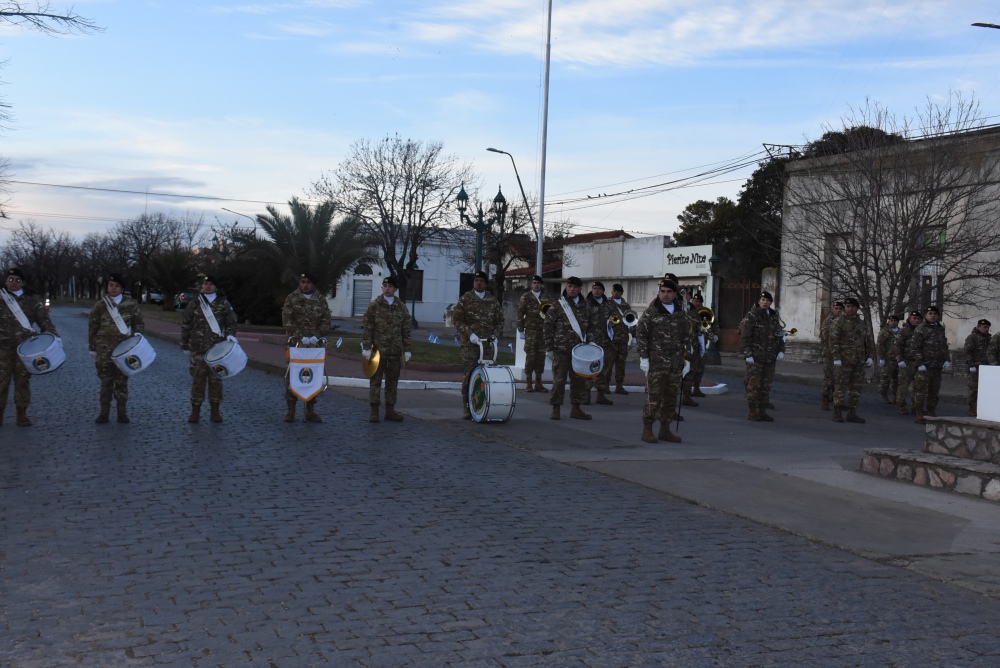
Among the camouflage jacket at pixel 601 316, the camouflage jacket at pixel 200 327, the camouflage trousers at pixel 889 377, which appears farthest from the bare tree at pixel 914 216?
the camouflage jacket at pixel 200 327

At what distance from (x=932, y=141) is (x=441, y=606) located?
22404mm

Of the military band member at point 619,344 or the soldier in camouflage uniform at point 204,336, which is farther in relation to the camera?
the military band member at point 619,344

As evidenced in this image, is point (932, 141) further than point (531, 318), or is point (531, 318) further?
point (932, 141)

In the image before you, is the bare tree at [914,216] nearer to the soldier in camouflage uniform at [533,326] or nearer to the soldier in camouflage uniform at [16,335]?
the soldier in camouflage uniform at [533,326]

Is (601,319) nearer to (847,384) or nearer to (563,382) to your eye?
(563,382)

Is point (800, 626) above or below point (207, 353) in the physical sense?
below

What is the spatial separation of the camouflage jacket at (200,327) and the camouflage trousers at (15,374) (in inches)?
75.1

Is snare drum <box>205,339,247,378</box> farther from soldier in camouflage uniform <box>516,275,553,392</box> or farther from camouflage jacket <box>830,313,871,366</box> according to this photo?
camouflage jacket <box>830,313,871,366</box>

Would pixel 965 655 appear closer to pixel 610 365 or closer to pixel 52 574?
pixel 52 574

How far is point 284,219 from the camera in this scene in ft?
131

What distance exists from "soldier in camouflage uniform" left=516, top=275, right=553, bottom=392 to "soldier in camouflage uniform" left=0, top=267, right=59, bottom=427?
769 centimetres

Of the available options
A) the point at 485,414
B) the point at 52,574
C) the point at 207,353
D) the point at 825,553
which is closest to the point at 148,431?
the point at 207,353

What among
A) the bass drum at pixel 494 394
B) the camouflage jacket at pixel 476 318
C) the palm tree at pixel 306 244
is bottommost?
the bass drum at pixel 494 394

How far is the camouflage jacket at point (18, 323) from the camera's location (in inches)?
476
